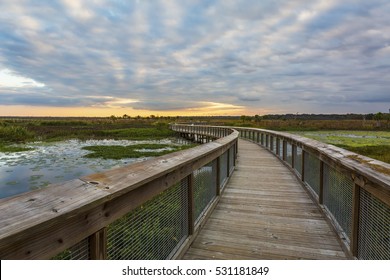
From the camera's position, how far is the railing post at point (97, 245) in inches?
57.7

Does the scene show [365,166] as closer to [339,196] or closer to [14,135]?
[339,196]

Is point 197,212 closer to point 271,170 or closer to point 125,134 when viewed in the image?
point 271,170

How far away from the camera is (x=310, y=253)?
3014mm

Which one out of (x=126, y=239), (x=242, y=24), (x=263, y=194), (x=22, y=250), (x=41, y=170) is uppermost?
(x=242, y=24)

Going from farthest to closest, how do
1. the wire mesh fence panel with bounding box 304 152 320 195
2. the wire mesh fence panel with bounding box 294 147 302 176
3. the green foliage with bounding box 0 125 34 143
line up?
1. the green foliage with bounding box 0 125 34 143
2. the wire mesh fence panel with bounding box 294 147 302 176
3. the wire mesh fence panel with bounding box 304 152 320 195

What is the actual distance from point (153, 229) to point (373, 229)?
2.09 meters

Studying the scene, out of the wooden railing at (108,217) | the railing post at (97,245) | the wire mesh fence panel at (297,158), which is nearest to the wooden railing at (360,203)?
the wooden railing at (108,217)

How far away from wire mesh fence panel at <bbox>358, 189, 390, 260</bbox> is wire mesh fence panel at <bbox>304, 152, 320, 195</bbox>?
2.00 meters

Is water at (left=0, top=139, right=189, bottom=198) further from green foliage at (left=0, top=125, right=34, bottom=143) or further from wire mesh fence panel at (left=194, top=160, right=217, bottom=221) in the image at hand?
green foliage at (left=0, top=125, right=34, bottom=143)

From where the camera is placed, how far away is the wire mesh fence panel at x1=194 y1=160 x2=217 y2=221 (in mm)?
3705

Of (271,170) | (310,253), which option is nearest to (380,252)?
(310,253)

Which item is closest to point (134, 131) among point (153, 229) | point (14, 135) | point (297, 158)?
point (14, 135)

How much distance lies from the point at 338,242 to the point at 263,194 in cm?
213

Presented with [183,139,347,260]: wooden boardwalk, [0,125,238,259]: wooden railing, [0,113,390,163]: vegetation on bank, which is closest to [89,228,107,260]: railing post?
[0,125,238,259]: wooden railing
